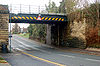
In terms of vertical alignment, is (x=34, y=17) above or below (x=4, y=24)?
above

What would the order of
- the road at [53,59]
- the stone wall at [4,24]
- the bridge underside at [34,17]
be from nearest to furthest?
the road at [53,59]
the stone wall at [4,24]
the bridge underside at [34,17]

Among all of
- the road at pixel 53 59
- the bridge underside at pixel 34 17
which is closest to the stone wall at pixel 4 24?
the bridge underside at pixel 34 17

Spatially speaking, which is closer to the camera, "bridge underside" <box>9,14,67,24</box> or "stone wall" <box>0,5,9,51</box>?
"stone wall" <box>0,5,9,51</box>

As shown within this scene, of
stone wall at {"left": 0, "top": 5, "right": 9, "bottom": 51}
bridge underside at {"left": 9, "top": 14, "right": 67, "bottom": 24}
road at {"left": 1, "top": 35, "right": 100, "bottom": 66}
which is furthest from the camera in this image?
bridge underside at {"left": 9, "top": 14, "right": 67, "bottom": 24}

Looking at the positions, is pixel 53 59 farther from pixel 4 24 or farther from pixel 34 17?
pixel 34 17

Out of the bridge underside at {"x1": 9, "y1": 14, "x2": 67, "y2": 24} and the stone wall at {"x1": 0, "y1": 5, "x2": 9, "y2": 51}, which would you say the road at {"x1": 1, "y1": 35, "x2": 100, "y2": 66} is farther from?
the bridge underside at {"x1": 9, "y1": 14, "x2": 67, "y2": 24}

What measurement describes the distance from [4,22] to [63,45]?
12647 millimetres

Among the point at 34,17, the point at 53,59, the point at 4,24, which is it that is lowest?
the point at 53,59

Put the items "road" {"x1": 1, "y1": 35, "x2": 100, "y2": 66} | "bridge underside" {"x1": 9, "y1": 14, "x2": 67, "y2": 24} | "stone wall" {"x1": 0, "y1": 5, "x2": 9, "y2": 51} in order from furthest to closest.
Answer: "bridge underside" {"x1": 9, "y1": 14, "x2": 67, "y2": 24} < "stone wall" {"x1": 0, "y1": 5, "x2": 9, "y2": 51} < "road" {"x1": 1, "y1": 35, "x2": 100, "y2": 66}

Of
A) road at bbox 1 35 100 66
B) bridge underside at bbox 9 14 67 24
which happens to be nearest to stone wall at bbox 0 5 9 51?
bridge underside at bbox 9 14 67 24

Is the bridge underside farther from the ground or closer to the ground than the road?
farther from the ground

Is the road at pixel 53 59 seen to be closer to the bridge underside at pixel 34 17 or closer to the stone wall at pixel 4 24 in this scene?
the stone wall at pixel 4 24

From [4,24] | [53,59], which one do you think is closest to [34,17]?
[4,24]

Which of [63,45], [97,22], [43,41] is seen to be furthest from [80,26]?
[43,41]
